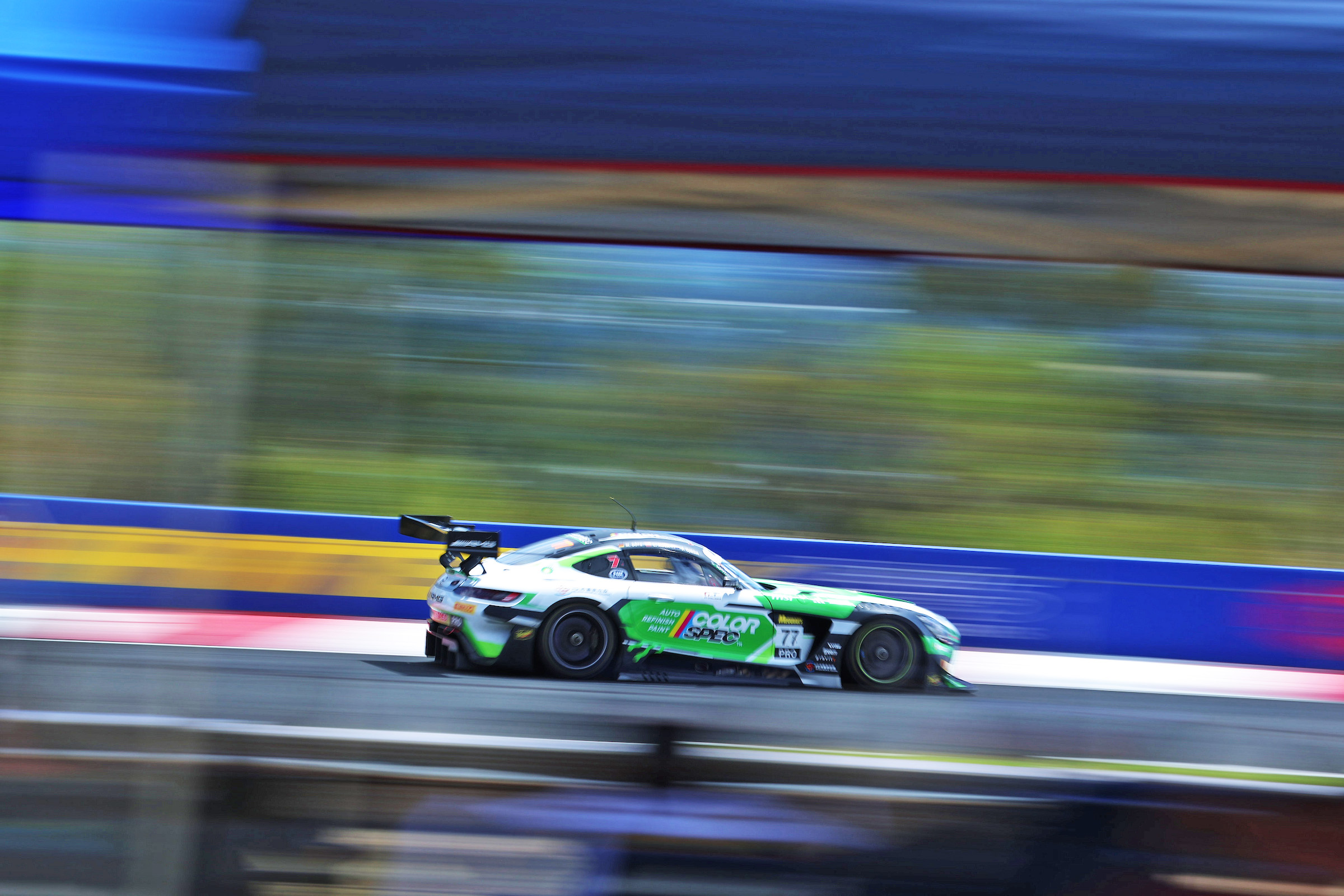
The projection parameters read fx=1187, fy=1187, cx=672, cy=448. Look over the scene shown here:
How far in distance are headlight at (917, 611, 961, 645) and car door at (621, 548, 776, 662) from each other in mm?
730

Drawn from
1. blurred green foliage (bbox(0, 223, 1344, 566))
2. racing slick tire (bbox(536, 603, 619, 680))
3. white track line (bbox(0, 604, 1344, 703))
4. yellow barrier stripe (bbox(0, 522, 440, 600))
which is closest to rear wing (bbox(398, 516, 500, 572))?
white track line (bbox(0, 604, 1344, 703))

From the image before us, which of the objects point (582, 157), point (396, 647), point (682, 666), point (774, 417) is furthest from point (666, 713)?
point (774, 417)

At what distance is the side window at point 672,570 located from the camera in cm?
561

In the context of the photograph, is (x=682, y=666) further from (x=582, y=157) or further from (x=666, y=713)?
(x=582, y=157)

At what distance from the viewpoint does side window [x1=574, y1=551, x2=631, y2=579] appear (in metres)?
5.58

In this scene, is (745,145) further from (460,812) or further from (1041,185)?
(460,812)

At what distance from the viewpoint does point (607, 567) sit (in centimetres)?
560

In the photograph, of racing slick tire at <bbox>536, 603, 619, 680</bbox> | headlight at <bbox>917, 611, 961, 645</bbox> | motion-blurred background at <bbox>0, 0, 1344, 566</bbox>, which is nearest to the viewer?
motion-blurred background at <bbox>0, 0, 1344, 566</bbox>

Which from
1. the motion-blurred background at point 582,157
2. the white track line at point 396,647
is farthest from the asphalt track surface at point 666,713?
the motion-blurred background at point 582,157

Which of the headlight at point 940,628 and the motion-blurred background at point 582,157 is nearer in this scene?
the motion-blurred background at point 582,157

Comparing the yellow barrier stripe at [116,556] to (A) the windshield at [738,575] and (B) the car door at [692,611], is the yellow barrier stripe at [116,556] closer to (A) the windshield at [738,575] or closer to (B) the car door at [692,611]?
(B) the car door at [692,611]

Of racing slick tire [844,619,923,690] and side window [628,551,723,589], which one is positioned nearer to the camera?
racing slick tire [844,619,923,690]

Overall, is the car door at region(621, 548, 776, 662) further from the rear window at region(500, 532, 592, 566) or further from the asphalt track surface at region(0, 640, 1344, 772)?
the asphalt track surface at region(0, 640, 1344, 772)

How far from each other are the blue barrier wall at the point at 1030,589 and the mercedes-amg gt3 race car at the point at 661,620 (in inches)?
38.1
